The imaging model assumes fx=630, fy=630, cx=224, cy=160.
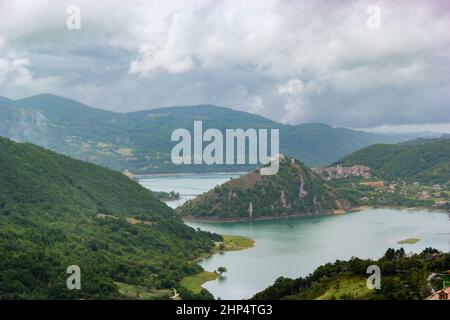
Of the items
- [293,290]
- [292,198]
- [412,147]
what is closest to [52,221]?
[293,290]

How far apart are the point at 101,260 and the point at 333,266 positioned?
13725 millimetres

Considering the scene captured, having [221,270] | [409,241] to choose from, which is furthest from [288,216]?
[221,270]

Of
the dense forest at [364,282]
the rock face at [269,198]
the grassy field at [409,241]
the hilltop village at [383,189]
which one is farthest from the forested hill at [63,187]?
the hilltop village at [383,189]

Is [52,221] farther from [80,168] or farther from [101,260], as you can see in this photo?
[80,168]

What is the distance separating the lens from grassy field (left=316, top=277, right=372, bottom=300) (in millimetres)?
16906

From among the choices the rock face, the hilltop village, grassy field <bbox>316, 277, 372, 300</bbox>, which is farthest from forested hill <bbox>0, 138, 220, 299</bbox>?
the hilltop village

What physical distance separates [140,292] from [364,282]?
452 inches

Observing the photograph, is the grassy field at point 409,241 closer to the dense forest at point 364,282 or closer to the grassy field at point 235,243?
the grassy field at point 235,243

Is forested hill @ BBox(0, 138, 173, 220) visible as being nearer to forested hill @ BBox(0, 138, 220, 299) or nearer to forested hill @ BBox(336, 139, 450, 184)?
forested hill @ BBox(0, 138, 220, 299)

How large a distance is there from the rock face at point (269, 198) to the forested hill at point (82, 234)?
12.2 meters

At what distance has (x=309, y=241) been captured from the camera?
4716 centimetres

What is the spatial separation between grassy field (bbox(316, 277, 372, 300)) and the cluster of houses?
8059 cm

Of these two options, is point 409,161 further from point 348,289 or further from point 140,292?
point 348,289

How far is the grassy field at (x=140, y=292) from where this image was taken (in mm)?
25609
